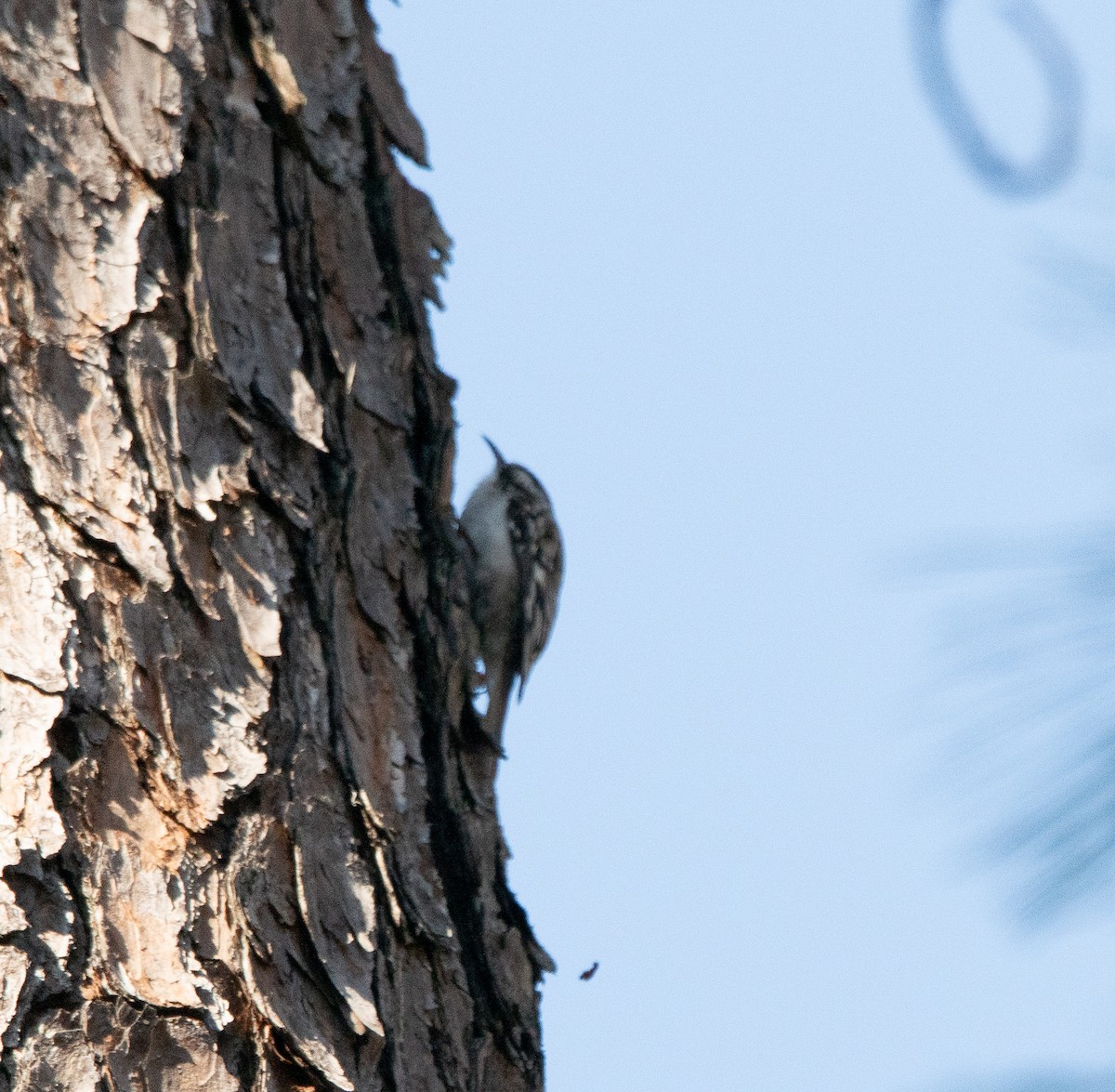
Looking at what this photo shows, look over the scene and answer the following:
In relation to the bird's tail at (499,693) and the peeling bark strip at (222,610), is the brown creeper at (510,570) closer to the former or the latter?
the bird's tail at (499,693)

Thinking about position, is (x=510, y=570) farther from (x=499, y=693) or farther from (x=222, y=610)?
(x=222, y=610)

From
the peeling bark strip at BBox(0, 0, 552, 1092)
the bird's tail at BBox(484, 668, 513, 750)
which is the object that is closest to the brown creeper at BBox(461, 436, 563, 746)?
the bird's tail at BBox(484, 668, 513, 750)

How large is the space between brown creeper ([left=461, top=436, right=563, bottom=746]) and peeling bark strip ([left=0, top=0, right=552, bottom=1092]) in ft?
5.39

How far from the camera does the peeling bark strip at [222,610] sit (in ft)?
4.89

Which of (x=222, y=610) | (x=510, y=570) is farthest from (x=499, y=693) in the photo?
(x=222, y=610)

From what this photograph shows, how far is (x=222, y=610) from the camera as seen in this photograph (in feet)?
5.32

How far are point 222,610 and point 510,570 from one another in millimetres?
2158

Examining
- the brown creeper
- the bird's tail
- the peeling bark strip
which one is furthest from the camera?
the brown creeper

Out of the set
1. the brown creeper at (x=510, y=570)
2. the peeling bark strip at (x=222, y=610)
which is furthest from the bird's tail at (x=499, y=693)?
the peeling bark strip at (x=222, y=610)

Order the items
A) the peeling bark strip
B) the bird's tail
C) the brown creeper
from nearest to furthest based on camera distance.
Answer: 1. the peeling bark strip
2. the bird's tail
3. the brown creeper

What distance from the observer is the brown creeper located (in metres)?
3.65

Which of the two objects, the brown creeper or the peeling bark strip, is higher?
the brown creeper

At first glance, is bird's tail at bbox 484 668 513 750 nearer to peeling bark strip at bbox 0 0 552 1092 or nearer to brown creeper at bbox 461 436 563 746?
brown creeper at bbox 461 436 563 746

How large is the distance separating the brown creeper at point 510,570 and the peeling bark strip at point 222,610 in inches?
64.6
